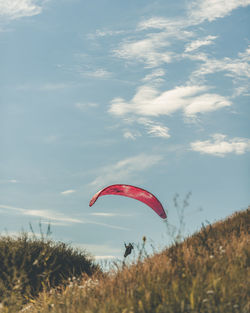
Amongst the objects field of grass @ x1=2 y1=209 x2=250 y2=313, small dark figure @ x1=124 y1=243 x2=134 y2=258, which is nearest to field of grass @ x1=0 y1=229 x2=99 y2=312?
small dark figure @ x1=124 y1=243 x2=134 y2=258

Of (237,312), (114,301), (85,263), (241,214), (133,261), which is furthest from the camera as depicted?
(85,263)

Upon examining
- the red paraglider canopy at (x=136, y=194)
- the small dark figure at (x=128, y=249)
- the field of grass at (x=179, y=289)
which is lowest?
the field of grass at (x=179, y=289)

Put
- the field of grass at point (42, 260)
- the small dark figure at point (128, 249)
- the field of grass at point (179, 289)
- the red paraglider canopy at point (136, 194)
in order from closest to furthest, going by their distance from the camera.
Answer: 1. the field of grass at point (179, 289)
2. the small dark figure at point (128, 249)
3. the red paraglider canopy at point (136, 194)
4. the field of grass at point (42, 260)

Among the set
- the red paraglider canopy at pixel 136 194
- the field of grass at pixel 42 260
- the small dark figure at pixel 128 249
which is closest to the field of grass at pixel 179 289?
the small dark figure at pixel 128 249

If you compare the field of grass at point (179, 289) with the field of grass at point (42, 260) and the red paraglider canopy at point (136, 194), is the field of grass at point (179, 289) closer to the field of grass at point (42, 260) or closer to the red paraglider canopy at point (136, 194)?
the red paraglider canopy at point (136, 194)

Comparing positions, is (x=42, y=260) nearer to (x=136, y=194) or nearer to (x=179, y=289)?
(x=136, y=194)

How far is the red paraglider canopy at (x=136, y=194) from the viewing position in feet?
34.4

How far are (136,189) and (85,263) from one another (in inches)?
207

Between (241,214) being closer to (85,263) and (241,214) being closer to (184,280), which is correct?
(85,263)

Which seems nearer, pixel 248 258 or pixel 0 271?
pixel 248 258

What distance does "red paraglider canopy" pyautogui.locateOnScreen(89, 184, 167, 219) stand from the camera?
413 inches

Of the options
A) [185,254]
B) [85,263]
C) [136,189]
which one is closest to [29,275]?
[85,263]

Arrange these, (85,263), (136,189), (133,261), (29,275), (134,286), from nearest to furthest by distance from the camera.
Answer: (134,286) < (133,261) < (136,189) < (29,275) < (85,263)

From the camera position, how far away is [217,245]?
29.0 feet
